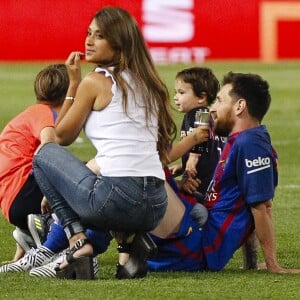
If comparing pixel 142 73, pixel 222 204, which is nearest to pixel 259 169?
pixel 222 204

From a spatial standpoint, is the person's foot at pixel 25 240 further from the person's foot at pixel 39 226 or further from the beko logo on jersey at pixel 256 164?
the beko logo on jersey at pixel 256 164

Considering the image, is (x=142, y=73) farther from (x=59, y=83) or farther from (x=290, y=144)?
(x=290, y=144)

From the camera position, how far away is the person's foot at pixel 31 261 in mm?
7691

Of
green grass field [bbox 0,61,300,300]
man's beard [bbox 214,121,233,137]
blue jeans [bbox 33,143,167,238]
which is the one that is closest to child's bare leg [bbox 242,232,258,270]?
green grass field [bbox 0,61,300,300]

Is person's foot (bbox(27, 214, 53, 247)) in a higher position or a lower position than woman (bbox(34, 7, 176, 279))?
lower

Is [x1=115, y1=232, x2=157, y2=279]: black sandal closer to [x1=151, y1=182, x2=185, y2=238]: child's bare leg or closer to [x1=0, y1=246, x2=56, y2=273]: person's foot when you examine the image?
[x1=151, y1=182, x2=185, y2=238]: child's bare leg

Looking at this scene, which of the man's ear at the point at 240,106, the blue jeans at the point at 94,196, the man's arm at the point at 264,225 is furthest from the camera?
the man's ear at the point at 240,106

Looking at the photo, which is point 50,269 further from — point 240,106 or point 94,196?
point 240,106

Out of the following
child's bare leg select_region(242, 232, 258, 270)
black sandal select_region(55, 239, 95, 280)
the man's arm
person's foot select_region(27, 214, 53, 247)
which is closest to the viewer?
black sandal select_region(55, 239, 95, 280)

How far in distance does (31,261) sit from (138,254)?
2.36 feet

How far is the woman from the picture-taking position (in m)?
7.11

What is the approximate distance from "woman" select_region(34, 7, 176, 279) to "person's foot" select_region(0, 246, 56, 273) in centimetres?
39

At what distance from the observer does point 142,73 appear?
724 cm

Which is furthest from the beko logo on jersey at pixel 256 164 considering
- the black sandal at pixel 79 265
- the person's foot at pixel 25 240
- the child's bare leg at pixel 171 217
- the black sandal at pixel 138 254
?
the person's foot at pixel 25 240
